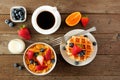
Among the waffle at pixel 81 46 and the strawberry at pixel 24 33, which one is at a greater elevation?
the strawberry at pixel 24 33

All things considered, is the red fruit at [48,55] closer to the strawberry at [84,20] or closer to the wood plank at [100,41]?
the wood plank at [100,41]

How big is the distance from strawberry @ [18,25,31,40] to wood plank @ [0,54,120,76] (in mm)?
81

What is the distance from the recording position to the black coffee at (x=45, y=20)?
127 cm

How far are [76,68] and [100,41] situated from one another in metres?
0.14

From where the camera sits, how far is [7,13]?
1.32 metres

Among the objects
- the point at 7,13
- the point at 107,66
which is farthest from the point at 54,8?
the point at 107,66

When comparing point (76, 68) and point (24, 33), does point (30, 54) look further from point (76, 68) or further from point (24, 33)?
point (76, 68)

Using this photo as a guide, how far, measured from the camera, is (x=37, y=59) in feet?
4.12

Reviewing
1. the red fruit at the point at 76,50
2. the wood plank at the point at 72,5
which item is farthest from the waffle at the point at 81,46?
the wood plank at the point at 72,5

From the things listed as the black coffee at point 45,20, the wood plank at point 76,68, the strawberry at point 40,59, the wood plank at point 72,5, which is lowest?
the wood plank at point 76,68

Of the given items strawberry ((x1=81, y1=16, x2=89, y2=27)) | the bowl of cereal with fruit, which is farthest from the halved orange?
the bowl of cereal with fruit

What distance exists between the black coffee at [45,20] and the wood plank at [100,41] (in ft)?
0.16

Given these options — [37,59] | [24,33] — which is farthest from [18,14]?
[37,59]

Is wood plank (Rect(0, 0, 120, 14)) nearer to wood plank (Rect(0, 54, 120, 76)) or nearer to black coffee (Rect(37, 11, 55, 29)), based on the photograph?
black coffee (Rect(37, 11, 55, 29))
